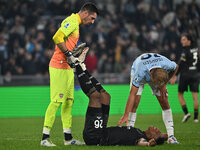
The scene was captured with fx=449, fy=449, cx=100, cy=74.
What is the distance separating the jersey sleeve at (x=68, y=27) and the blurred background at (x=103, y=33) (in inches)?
328

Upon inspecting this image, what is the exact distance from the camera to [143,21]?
2225 cm

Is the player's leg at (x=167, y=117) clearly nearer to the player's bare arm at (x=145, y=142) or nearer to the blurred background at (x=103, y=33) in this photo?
the player's bare arm at (x=145, y=142)

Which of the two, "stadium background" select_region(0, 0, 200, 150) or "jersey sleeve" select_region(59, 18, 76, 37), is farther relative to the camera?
"stadium background" select_region(0, 0, 200, 150)

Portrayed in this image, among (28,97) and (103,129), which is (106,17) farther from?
(103,129)

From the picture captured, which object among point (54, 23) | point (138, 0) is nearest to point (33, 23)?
point (54, 23)

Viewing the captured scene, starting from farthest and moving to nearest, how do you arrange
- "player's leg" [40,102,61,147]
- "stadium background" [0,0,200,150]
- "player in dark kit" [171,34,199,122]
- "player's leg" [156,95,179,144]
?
1. "stadium background" [0,0,200,150]
2. "player in dark kit" [171,34,199,122]
3. "player's leg" [156,95,179,144]
4. "player's leg" [40,102,61,147]

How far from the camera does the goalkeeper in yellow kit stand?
305 inches

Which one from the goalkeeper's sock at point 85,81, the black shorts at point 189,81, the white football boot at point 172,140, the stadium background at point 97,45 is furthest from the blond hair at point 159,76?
the black shorts at point 189,81

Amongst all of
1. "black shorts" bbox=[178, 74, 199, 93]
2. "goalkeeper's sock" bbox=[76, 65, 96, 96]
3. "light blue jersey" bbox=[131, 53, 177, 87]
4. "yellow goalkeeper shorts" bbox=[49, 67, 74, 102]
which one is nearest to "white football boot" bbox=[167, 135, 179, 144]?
"light blue jersey" bbox=[131, 53, 177, 87]

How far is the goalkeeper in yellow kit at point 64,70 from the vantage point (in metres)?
→ 7.75

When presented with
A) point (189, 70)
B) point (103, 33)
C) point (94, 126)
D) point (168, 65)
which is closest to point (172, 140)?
point (168, 65)

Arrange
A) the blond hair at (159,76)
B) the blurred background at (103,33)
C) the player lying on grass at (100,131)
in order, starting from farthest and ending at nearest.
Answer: the blurred background at (103,33) < the player lying on grass at (100,131) < the blond hair at (159,76)

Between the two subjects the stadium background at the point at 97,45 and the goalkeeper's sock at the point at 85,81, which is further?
the stadium background at the point at 97,45

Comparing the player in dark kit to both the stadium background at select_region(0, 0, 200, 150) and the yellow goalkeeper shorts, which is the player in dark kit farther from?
the yellow goalkeeper shorts
